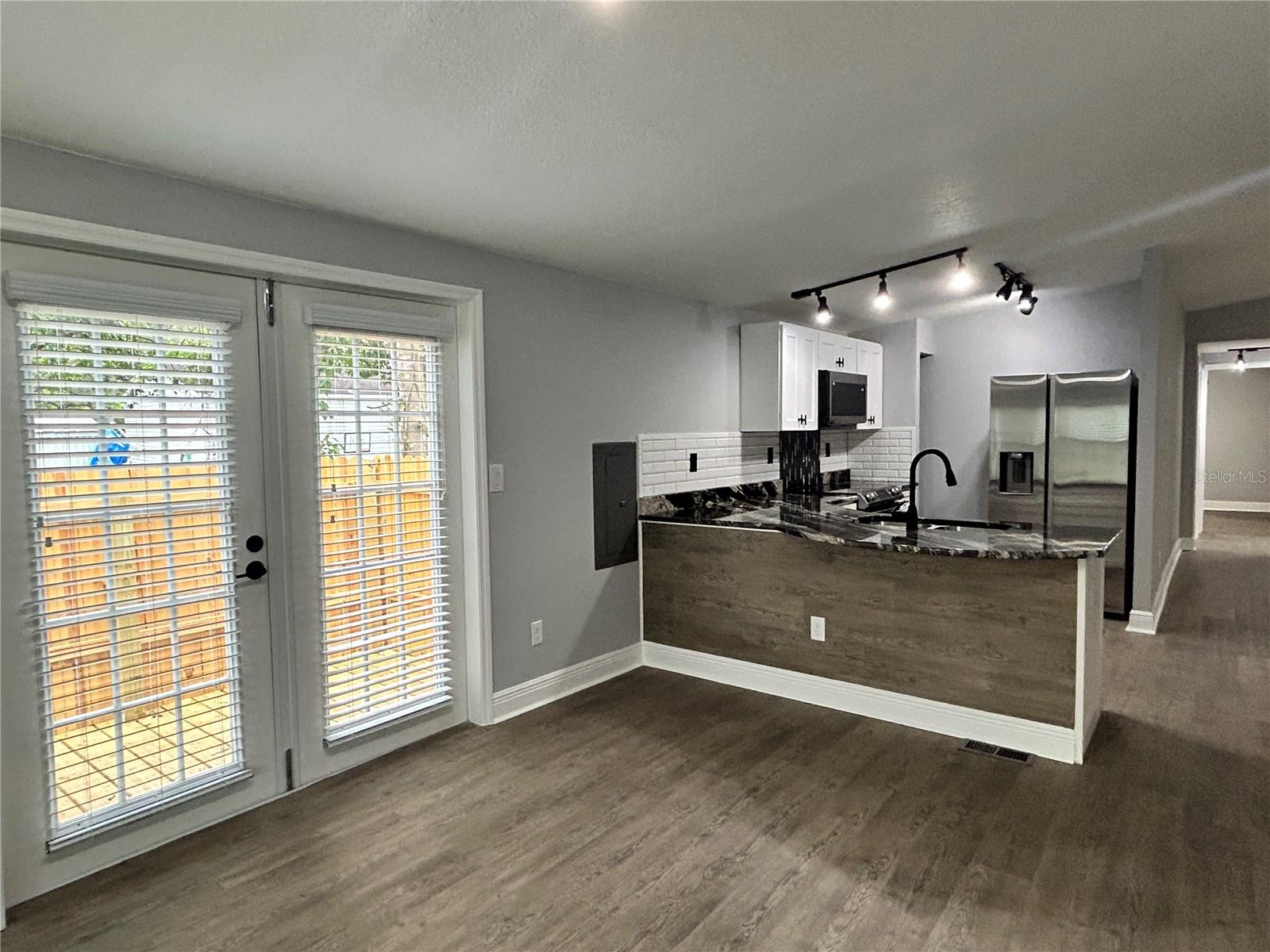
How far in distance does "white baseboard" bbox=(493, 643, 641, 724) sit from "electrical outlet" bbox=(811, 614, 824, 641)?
1.12 meters

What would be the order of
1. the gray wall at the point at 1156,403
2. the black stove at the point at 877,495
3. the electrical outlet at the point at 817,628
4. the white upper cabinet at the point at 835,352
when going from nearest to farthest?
1. the electrical outlet at the point at 817,628
2. the gray wall at the point at 1156,403
3. the white upper cabinet at the point at 835,352
4. the black stove at the point at 877,495

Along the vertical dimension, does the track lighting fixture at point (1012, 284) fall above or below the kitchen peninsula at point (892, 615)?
above

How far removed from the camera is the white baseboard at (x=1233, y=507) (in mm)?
11266

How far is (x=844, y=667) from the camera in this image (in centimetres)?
361

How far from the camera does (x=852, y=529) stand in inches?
141

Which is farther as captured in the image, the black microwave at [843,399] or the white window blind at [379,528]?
the black microwave at [843,399]

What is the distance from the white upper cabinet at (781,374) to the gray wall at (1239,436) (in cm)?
938

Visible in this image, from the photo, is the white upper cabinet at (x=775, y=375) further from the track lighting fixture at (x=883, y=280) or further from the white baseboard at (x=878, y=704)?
the white baseboard at (x=878, y=704)

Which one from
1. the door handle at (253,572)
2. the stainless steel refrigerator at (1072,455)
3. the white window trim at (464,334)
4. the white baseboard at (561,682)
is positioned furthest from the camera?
the stainless steel refrigerator at (1072,455)

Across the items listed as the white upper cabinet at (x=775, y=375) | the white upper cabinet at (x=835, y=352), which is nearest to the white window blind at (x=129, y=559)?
the white upper cabinet at (x=775, y=375)

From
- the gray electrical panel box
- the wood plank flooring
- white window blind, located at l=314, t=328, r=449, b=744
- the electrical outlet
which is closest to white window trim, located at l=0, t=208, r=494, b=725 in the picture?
white window blind, located at l=314, t=328, r=449, b=744

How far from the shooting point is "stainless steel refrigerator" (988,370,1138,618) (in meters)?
5.09

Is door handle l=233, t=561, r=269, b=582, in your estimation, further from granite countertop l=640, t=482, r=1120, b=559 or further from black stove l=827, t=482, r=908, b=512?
black stove l=827, t=482, r=908, b=512

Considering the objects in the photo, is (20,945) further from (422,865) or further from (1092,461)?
(1092,461)
